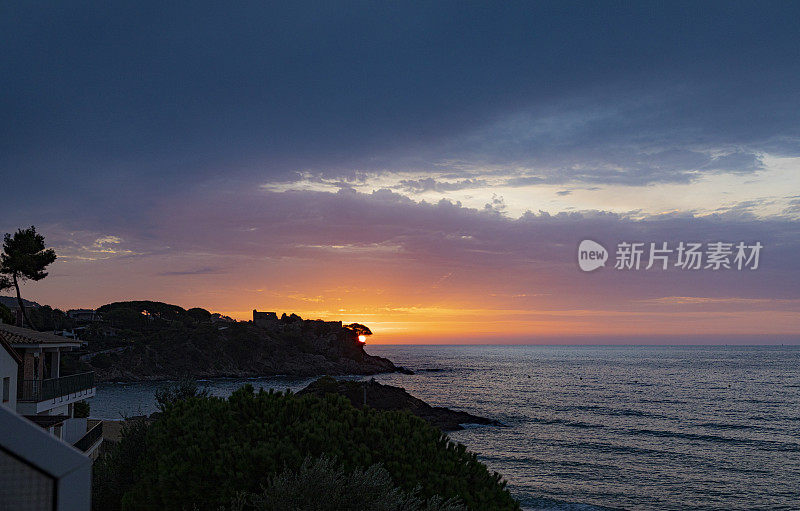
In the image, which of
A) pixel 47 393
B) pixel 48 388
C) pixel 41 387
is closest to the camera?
pixel 41 387

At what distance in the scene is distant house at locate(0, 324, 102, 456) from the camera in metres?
26.2

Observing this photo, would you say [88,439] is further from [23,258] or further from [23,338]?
[23,258]

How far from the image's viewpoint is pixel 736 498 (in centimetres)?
3941

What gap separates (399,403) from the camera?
76.1 meters

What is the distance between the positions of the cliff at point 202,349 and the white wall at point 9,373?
105059 mm

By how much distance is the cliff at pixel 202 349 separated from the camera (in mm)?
138125

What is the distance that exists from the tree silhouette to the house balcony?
21432mm

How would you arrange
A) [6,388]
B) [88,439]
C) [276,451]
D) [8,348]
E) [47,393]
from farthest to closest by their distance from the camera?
[88,439]
[47,393]
[6,388]
[8,348]
[276,451]

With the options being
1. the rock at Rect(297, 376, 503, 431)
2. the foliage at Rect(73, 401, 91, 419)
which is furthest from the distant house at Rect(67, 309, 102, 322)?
the foliage at Rect(73, 401, 91, 419)

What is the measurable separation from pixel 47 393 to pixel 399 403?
51832mm

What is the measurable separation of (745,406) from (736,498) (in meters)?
56.6

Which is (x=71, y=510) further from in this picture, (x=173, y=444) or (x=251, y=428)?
(x=173, y=444)

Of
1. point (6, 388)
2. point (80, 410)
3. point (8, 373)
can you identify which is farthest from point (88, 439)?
point (80, 410)

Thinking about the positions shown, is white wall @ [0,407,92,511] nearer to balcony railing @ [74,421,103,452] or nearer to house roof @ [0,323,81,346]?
house roof @ [0,323,81,346]
